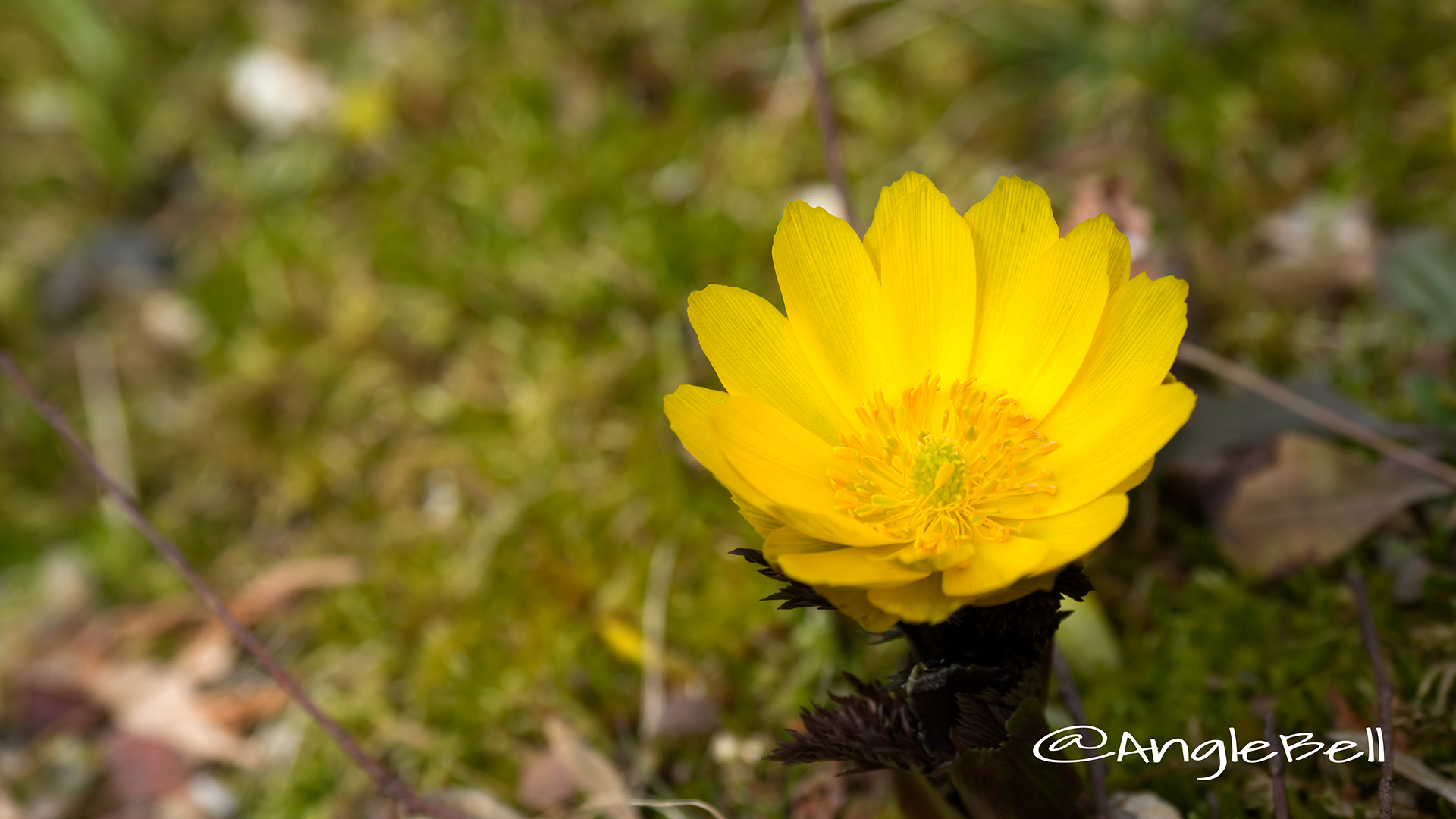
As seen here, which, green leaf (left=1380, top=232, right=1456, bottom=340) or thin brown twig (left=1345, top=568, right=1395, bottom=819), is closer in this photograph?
thin brown twig (left=1345, top=568, right=1395, bottom=819)

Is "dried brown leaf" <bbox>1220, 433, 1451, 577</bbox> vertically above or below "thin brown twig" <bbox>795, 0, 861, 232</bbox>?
below

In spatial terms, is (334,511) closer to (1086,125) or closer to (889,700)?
(889,700)

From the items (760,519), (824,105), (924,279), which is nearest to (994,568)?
(760,519)

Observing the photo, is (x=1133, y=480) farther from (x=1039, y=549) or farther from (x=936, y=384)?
(x=936, y=384)

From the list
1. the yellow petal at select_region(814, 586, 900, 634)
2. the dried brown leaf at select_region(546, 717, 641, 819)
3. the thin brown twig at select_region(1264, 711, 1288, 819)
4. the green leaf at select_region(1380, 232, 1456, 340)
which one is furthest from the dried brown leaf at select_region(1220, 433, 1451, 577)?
the dried brown leaf at select_region(546, 717, 641, 819)

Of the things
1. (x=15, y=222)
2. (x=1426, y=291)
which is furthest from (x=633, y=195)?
(x=15, y=222)

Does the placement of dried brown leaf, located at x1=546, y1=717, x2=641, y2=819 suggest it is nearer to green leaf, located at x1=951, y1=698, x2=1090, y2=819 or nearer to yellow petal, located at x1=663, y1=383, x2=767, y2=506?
green leaf, located at x1=951, y1=698, x2=1090, y2=819
